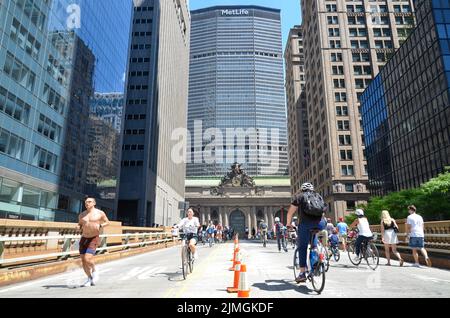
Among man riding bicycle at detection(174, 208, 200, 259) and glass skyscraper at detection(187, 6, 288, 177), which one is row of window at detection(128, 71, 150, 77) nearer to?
man riding bicycle at detection(174, 208, 200, 259)

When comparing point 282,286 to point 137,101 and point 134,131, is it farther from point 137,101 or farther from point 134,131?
point 137,101

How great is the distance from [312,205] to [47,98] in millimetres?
36584

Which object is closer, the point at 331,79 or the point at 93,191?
the point at 93,191

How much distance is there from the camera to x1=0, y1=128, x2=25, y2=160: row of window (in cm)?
2826

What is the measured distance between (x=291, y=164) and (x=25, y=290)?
10758 centimetres

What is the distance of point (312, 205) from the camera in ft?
21.5

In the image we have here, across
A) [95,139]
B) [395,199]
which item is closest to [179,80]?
[95,139]

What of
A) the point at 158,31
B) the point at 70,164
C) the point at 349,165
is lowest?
the point at 70,164

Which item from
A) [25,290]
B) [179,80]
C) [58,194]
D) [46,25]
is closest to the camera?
[25,290]

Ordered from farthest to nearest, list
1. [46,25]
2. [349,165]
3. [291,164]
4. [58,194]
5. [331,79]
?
[291,164]
[331,79]
[349,165]
[58,194]
[46,25]

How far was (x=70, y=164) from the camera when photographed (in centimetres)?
4084

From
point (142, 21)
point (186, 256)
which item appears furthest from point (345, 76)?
point (186, 256)

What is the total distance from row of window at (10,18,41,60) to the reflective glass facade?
46285mm

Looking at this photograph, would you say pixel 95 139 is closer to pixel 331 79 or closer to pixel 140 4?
pixel 140 4
